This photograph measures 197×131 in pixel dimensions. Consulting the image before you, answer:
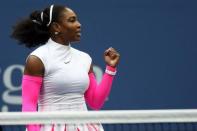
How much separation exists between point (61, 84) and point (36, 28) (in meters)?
0.33

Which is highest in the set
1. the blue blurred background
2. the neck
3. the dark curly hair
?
the dark curly hair

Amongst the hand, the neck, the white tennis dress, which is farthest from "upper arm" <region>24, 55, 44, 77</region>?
the hand

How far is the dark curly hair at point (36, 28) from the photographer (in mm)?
3342

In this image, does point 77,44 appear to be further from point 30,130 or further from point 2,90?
point 30,130

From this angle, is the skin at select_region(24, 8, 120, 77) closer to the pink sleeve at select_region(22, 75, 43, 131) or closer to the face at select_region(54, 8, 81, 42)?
the face at select_region(54, 8, 81, 42)

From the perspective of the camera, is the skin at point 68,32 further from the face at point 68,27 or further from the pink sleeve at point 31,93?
the pink sleeve at point 31,93

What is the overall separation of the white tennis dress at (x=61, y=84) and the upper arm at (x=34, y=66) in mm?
19

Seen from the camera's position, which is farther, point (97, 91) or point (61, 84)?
point (97, 91)

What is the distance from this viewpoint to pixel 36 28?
336 cm

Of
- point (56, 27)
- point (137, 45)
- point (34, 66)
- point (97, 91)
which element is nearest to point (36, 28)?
point (56, 27)

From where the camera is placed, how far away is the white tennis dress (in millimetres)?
3156

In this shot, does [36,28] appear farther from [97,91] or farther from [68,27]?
[97,91]

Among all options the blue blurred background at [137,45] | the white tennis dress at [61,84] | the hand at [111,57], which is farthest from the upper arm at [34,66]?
the blue blurred background at [137,45]

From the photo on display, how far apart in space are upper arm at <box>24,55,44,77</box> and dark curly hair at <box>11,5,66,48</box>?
0.22m
